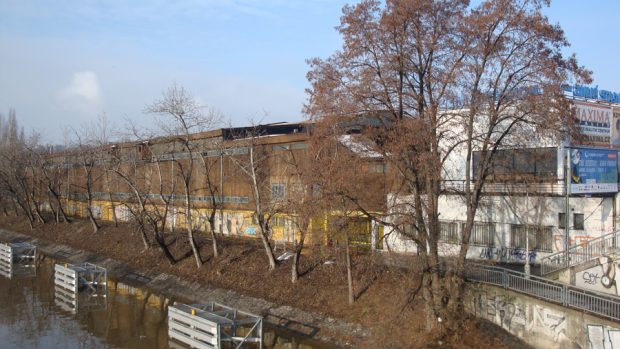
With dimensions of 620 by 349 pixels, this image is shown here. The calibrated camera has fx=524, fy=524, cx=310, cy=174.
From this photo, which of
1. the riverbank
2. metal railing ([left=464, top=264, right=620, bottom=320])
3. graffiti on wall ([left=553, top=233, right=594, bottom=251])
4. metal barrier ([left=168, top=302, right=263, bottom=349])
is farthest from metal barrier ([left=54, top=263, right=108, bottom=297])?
graffiti on wall ([left=553, top=233, right=594, bottom=251])

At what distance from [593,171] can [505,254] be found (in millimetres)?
6276

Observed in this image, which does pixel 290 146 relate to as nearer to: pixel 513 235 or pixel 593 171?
pixel 513 235

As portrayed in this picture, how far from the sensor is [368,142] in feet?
66.5

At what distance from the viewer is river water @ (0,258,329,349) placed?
885 inches

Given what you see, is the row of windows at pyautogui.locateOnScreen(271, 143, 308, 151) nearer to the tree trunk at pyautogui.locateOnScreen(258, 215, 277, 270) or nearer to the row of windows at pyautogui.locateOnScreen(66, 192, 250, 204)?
the row of windows at pyautogui.locateOnScreen(66, 192, 250, 204)

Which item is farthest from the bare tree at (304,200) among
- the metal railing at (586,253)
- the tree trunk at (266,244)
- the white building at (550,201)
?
the metal railing at (586,253)

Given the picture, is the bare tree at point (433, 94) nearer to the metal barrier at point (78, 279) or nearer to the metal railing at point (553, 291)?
the metal railing at point (553, 291)

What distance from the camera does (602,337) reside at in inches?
648

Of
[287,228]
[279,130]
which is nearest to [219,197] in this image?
[287,228]

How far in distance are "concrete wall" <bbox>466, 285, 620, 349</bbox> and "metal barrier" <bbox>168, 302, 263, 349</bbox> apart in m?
8.84

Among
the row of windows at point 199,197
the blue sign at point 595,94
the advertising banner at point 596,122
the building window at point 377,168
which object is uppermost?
the blue sign at point 595,94

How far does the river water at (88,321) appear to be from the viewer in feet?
73.8

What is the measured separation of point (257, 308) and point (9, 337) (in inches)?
437

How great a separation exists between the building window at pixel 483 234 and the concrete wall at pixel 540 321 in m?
8.79
